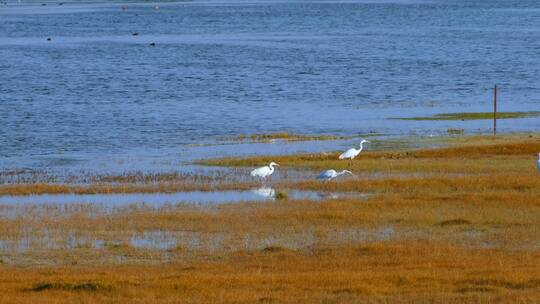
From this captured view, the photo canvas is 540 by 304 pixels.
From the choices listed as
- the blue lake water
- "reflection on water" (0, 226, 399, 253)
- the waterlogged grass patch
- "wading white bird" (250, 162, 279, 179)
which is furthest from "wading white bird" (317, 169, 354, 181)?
the waterlogged grass patch

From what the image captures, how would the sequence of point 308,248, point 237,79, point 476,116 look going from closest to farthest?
1. point 308,248
2. point 476,116
3. point 237,79

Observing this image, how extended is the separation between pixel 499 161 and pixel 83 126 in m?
23.5

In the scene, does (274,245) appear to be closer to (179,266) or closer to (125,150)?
(179,266)

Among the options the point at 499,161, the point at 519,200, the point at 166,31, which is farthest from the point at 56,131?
the point at 166,31

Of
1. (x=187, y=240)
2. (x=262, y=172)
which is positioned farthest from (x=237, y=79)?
(x=187, y=240)

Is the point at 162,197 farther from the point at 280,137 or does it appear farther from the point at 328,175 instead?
the point at 280,137

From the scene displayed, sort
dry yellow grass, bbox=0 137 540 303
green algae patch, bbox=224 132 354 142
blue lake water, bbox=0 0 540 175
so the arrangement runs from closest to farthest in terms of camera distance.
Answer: dry yellow grass, bbox=0 137 540 303, green algae patch, bbox=224 132 354 142, blue lake water, bbox=0 0 540 175

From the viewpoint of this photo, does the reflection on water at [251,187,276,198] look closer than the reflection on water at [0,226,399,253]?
No

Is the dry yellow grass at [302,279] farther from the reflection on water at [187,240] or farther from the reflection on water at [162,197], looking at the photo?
the reflection on water at [162,197]

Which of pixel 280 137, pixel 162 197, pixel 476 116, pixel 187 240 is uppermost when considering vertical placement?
pixel 187 240

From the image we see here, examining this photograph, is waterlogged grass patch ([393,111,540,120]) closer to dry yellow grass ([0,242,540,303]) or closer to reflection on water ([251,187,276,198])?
reflection on water ([251,187,276,198])

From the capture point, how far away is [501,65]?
86062 millimetres

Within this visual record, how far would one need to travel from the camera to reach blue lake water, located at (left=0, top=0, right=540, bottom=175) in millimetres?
50281

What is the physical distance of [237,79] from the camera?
256 feet
